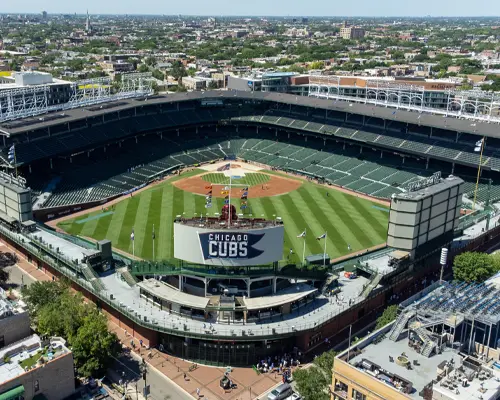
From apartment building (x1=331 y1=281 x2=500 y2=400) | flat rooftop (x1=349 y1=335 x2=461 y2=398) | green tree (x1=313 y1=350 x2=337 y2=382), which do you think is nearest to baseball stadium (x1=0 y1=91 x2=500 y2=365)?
green tree (x1=313 y1=350 x2=337 y2=382)

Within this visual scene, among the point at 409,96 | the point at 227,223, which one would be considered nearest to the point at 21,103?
the point at 227,223

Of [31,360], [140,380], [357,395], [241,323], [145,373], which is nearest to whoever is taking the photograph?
[357,395]

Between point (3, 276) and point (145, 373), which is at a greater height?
point (3, 276)

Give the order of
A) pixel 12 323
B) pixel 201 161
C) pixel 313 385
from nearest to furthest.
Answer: pixel 313 385 < pixel 12 323 < pixel 201 161

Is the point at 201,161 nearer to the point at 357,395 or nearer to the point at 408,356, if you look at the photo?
the point at 408,356

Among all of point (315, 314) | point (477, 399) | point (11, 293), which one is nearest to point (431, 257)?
point (315, 314)

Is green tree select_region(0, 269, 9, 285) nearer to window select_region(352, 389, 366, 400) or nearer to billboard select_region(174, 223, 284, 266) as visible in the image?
billboard select_region(174, 223, 284, 266)
